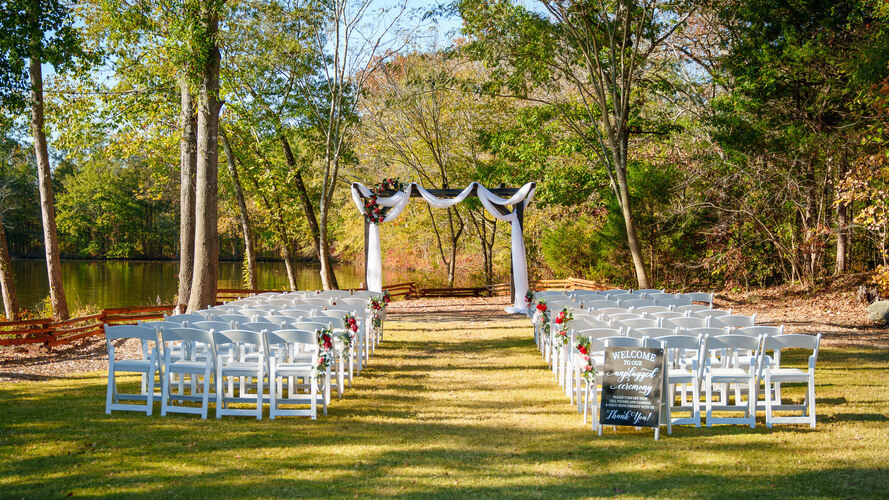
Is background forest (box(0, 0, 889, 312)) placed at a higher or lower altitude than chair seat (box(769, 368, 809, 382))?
higher

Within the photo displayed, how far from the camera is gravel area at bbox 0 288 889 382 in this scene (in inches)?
425

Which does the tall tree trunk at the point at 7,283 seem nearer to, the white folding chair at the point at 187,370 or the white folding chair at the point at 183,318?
the white folding chair at the point at 183,318

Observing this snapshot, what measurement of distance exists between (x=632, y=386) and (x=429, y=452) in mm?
1971

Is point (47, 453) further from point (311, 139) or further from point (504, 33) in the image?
point (311, 139)

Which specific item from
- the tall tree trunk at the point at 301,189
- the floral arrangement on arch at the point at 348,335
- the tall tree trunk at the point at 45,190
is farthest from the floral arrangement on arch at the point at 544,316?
the tall tree trunk at the point at 301,189

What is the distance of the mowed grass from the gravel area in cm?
294

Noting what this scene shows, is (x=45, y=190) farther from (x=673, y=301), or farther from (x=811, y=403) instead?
(x=811, y=403)

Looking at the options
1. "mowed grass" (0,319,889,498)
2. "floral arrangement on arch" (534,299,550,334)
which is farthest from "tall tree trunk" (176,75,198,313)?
"floral arrangement on arch" (534,299,550,334)

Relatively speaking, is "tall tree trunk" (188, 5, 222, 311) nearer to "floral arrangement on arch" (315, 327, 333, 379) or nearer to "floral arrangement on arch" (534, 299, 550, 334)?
"floral arrangement on arch" (534, 299, 550, 334)

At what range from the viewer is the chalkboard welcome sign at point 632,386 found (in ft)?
19.1

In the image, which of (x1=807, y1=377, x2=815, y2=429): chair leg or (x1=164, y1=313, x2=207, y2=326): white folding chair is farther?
(x1=164, y1=313, x2=207, y2=326): white folding chair

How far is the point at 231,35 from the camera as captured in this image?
677 inches

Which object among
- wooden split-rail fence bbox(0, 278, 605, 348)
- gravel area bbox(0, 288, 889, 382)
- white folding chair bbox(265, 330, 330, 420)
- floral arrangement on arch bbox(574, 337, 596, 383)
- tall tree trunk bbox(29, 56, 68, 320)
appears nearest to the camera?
floral arrangement on arch bbox(574, 337, 596, 383)

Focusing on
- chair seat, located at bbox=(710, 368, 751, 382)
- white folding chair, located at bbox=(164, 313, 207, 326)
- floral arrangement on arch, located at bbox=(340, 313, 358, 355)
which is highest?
white folding chair, located at bbox=(164, 313, 207, 326)
